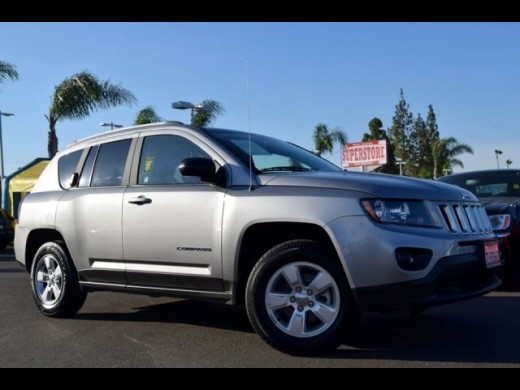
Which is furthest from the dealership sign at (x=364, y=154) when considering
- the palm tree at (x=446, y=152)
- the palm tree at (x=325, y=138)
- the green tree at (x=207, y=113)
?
the palm tree at (x=446, y=152)

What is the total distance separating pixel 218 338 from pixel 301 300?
1074 millimetres

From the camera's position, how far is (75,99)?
72.8 feet

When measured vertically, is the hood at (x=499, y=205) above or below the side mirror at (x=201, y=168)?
below

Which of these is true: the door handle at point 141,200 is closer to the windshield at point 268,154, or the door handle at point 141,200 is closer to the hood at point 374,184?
the windshield at point 268,154

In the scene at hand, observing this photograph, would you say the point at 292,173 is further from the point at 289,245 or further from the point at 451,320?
the point at 451,320

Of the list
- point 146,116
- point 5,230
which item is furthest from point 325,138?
point 5,230

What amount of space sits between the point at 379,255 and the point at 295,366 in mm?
957

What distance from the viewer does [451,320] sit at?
18.6ft

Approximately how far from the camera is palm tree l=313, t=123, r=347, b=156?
37.0 m

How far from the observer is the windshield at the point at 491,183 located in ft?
25.6

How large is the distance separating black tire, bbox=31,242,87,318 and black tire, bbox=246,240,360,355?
2.32 meters

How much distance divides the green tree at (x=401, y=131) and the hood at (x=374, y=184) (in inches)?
→ 2237
